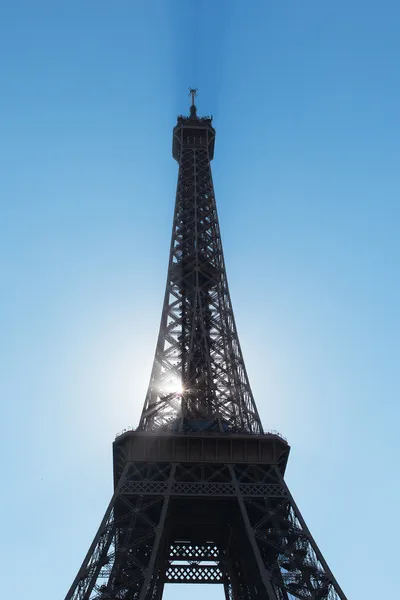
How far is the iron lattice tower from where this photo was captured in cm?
3441

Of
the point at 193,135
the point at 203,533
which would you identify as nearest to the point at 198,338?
the point at 203,533

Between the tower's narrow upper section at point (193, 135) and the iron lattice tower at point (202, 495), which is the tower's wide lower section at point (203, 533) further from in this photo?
the tower's narrow upper section at point (193, 135)

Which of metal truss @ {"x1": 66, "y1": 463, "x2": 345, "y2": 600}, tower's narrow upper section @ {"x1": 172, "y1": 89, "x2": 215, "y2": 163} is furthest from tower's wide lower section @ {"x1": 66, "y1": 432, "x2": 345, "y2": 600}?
tower's narrow upper section @ {"x1": 172, "y1": 89, "x2": 215, "y2": 163}

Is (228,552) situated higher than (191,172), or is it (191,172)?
(191,172)

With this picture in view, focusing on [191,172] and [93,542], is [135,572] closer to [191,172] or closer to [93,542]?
[93,542]

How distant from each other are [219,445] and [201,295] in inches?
627

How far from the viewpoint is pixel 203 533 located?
44.0 m

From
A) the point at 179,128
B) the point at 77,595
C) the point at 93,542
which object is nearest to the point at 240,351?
the point at 93,542

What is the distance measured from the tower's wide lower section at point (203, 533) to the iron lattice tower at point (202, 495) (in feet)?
0.20

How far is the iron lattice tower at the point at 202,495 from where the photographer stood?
34.4 metres

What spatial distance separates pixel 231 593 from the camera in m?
43.7

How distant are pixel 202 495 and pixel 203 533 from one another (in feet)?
21.3

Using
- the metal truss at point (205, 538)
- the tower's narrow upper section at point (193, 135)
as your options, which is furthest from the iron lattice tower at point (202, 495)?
the tower's narrow upper section at point (193, 135)

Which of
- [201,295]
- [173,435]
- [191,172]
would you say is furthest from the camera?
[191,172]
